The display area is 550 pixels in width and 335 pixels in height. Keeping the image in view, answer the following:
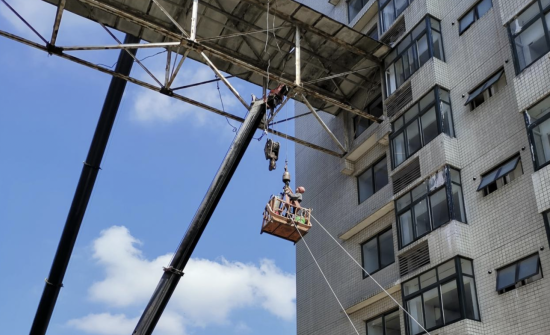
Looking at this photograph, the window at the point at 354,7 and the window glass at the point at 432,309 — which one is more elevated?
the window at the point at 354,7

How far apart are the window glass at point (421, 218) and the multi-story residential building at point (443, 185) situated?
5 centimetres

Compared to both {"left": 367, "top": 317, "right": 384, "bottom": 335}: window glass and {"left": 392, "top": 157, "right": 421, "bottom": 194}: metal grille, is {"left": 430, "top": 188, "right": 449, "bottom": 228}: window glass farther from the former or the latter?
{"left": 367, "top": 317, "right": 384, "bottom": 335}: window glass

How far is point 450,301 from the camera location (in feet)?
64.5

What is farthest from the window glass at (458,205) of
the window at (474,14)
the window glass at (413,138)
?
the window at (474,14)

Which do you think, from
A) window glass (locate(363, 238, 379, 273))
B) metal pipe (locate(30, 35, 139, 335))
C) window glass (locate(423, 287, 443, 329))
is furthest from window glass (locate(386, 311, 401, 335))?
metal pipe (locate(30, 35, 139, 335))

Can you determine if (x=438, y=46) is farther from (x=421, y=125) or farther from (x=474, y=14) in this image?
(x=421, y=125)

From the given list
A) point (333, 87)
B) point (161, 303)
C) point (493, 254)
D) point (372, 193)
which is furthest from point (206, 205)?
point (333, 87)

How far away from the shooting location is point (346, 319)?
2498 centimetres

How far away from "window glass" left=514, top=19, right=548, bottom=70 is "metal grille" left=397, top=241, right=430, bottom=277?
6710 millimetres

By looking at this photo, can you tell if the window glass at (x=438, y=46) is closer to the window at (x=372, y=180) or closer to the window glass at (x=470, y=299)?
the window at (x=372, y=180)

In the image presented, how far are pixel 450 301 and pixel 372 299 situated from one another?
4.42 meters

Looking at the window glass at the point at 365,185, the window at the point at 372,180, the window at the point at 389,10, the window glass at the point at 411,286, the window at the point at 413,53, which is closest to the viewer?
the window glass at the point at 411,286

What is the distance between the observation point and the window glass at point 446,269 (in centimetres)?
1994

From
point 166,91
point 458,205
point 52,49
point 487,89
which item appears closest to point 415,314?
point 458,205
